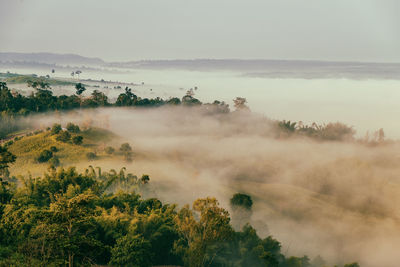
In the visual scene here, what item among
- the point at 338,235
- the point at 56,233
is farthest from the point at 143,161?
the point at 56,233

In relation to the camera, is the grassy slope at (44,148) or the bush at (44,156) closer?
the grassy slope at (44,148)

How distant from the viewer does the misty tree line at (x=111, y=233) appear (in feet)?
97.9

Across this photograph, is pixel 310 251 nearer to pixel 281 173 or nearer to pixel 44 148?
pixel 281 173

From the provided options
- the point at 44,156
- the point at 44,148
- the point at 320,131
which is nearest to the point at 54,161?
the point at 44,156

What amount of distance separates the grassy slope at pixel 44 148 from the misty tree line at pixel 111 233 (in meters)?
46.2

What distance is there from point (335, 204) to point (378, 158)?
87.7 meters

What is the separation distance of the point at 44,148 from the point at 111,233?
76495 millimetres

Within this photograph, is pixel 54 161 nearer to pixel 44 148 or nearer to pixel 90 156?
pixel 90 156

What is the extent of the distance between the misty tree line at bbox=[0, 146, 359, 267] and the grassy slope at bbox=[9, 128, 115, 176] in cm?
4618

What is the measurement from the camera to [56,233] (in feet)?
95.2

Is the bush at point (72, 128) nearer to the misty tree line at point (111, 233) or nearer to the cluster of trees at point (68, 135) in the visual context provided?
the cluster of trees at point (68, 135)

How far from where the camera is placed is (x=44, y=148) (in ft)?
375

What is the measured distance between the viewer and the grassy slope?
344 ft

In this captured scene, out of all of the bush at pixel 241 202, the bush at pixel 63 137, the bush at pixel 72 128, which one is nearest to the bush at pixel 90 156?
the bush at pixel 63 137
